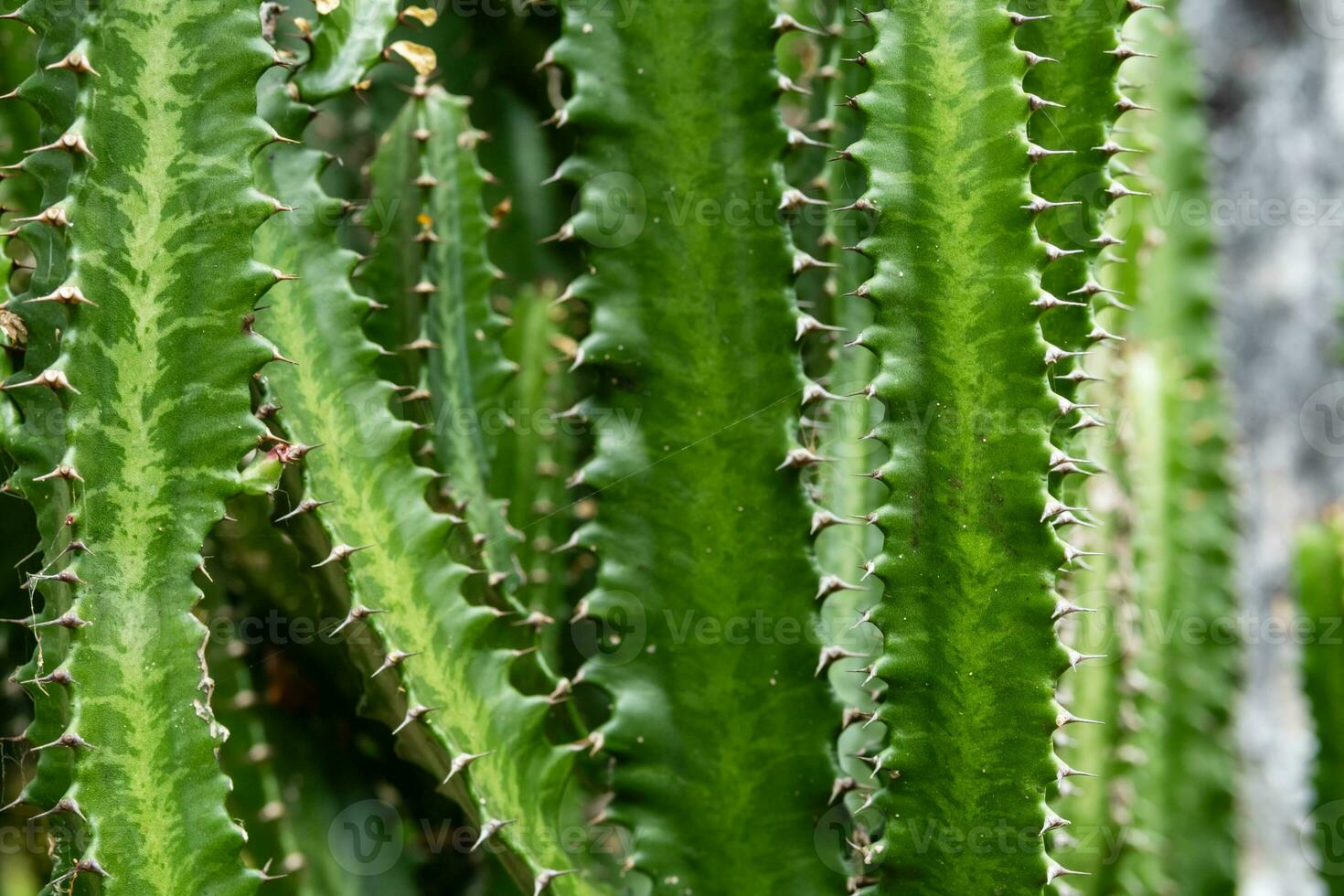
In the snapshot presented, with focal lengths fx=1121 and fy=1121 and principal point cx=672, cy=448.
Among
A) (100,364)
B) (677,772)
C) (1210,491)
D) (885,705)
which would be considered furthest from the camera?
(1210,491)

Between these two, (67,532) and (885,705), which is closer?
(67,532)

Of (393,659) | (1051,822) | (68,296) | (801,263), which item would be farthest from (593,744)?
(68,296)

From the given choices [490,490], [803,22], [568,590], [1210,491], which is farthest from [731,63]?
[1210,491]

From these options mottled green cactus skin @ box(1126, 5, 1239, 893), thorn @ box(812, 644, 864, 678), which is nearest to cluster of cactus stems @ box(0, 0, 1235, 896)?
thorn @ box(812, 644, 864, 678)

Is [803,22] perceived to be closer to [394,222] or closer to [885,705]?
[394,222]

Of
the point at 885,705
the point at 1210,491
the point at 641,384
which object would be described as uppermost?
the point at 641,384

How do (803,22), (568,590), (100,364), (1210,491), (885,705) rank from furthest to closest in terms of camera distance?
1. (1210,491)
2. (568,590)
3. (803,22)
4. (885,705)
5. (100,364)

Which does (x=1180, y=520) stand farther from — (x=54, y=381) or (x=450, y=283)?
(x=54, y=381)
